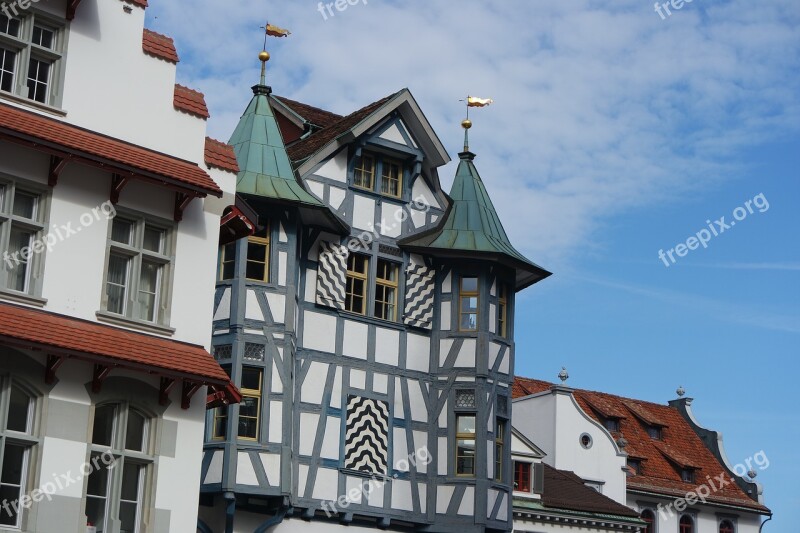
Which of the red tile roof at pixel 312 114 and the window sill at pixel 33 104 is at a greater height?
the red tile roof at pixel 312 114

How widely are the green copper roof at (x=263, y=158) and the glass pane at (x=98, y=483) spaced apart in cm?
1168

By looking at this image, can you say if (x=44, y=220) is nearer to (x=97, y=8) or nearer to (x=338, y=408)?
(x=97, y=8)

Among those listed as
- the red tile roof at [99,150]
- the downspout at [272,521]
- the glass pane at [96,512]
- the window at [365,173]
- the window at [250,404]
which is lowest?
the glass pane at [96,512]

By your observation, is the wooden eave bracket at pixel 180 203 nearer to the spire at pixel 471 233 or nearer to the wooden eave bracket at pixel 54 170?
the wooden eave bracket at pixel 54 170

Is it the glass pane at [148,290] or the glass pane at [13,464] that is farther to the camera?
the glass pane at [148,290]

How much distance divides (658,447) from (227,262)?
2567 centimetres

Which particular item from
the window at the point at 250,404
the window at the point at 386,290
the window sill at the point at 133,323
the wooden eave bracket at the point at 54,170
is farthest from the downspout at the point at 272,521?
the wooden eave bracket at the point at 54,170

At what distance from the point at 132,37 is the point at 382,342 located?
1327 centimetres

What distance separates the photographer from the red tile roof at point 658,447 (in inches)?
1996

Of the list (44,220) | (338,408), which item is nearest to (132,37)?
(44,220)

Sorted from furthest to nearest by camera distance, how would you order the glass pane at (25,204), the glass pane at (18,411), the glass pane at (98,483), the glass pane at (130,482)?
the glass pane at (130,482), the glass pane at (25,204), the glass pane at (98,483), the glass pane at (18,411)

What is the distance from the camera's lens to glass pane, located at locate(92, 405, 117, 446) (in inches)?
872

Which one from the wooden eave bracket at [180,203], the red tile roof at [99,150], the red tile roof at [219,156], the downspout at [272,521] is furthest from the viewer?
the downspout at [272,521]

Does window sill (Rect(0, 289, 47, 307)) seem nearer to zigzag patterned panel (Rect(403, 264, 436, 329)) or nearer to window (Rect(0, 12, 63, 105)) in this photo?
window (Rect(0, 12, 63, 105))
